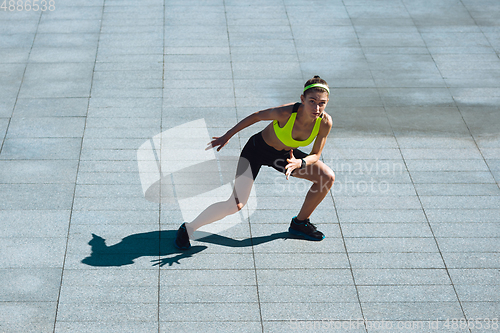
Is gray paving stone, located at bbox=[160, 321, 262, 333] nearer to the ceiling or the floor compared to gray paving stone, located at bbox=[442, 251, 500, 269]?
nearer to the ceiling

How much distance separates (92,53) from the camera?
9.23 meters

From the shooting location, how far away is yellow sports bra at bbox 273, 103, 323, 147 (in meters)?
5.39

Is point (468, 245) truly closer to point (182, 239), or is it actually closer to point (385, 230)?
point (385, 230)

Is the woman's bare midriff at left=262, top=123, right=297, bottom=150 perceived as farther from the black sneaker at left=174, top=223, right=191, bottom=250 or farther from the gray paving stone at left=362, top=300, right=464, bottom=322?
the gray paving stone at left=362, top=300, right=464, bottom=322

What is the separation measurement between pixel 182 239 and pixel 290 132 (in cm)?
169

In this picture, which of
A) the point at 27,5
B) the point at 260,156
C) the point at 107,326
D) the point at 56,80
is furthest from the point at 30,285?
the point at 27,5

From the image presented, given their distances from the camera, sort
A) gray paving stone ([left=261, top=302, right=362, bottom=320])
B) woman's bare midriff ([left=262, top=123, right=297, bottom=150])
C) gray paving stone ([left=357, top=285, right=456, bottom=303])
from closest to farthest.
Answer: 1. gray paving stone ([left=261, top=302, right=362, bottom=320])
2. gray paving stone ([left=357, top=285, right=456, bottom=303])
3. woman's bare midriff ([left=262, top=123, right=297, bottom=150])

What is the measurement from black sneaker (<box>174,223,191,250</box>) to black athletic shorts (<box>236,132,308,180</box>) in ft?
2.85

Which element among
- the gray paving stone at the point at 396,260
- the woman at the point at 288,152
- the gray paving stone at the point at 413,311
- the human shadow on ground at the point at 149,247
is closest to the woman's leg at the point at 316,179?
the woman at the point at 288,152

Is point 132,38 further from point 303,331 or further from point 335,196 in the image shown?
point 303,331

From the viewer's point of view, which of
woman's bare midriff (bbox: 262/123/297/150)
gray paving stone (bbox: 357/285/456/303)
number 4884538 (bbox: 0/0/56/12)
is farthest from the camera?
number 4884538 (bbox: 0/0/56/12)

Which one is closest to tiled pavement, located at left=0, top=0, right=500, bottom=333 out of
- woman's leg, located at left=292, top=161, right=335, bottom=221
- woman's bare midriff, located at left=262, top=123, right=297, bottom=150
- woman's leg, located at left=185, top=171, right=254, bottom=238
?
woman's leg, located at left=185, top=171, right=254, bottom=238

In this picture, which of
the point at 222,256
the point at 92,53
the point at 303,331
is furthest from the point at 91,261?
the point at 92,53

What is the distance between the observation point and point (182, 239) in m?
5.81
